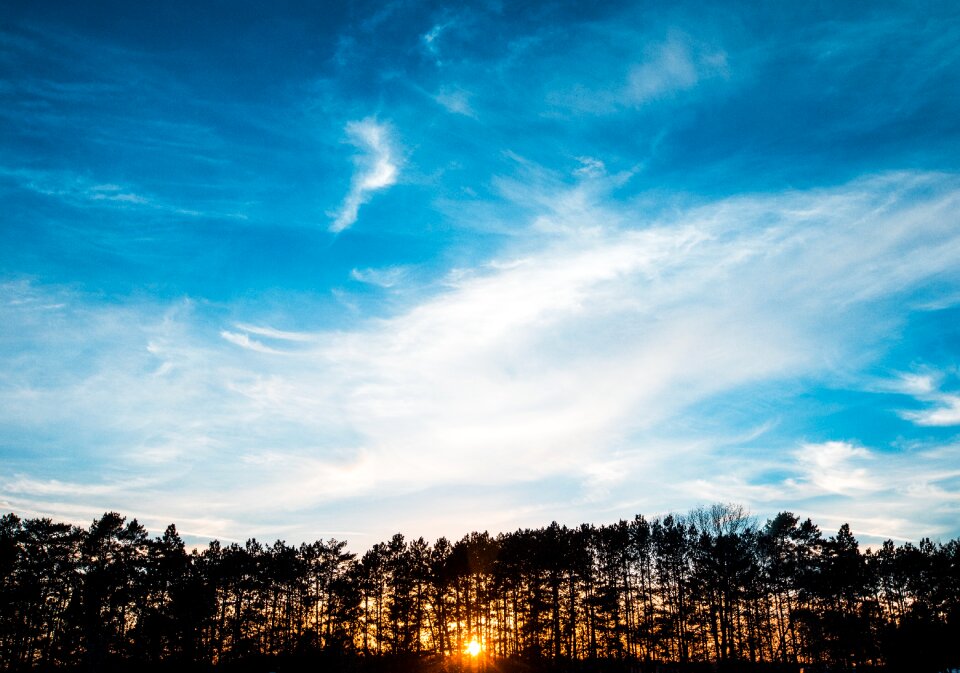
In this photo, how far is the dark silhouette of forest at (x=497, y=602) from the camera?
63.2 m

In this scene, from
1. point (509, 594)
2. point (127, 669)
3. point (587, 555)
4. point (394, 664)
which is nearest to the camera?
point (127, 669)

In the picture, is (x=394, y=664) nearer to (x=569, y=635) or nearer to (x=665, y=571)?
(x=569, y=635)

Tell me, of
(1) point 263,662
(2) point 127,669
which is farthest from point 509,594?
(2) point 127,669

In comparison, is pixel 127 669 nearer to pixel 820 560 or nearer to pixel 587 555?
pixel 587 555

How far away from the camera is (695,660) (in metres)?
64.2

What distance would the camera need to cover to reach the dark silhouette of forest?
63.2 m

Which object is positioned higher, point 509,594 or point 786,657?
point 509,594

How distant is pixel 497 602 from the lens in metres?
76.8

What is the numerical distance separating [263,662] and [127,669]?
12.7 metres

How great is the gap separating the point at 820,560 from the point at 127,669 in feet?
232

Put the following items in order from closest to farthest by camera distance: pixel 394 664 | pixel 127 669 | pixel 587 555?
pixel 127 669 < pixel 394 664 < pixel 587 555

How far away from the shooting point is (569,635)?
6775 centimetres

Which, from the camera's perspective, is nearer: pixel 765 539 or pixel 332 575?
pixel 765 539

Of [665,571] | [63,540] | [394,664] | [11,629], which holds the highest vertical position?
[63,540]
